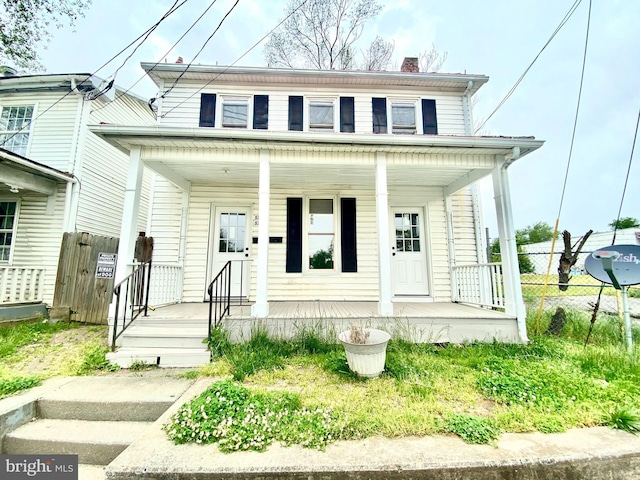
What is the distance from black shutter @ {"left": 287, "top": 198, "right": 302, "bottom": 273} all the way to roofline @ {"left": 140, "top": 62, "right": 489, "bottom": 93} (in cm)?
292

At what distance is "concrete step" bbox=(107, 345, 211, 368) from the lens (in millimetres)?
3510

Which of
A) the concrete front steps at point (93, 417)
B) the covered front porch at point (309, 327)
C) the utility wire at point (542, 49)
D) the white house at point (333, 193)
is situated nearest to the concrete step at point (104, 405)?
the concrete front steps at point (93, 417)

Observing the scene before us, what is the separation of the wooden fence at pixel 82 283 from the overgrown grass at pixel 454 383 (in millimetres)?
3639

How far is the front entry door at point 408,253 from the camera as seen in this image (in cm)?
587

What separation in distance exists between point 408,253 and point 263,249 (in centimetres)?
337

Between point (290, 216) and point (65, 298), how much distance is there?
4.87 meters

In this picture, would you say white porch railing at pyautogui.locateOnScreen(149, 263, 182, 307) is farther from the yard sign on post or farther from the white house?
the yard sign on post

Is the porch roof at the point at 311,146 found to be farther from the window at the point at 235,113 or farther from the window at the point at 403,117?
the window at the point at 403,117

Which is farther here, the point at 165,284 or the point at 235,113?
the point at 235,113

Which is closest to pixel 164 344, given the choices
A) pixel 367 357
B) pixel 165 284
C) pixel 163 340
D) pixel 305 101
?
pixel 163 340

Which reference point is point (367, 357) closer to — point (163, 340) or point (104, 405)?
point (104, 405)

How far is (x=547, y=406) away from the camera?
94.7 inches

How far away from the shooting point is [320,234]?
598 cm

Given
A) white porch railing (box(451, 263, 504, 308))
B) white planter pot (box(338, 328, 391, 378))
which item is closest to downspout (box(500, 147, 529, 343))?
white porch railing (box(451, 263, 504, 308))
